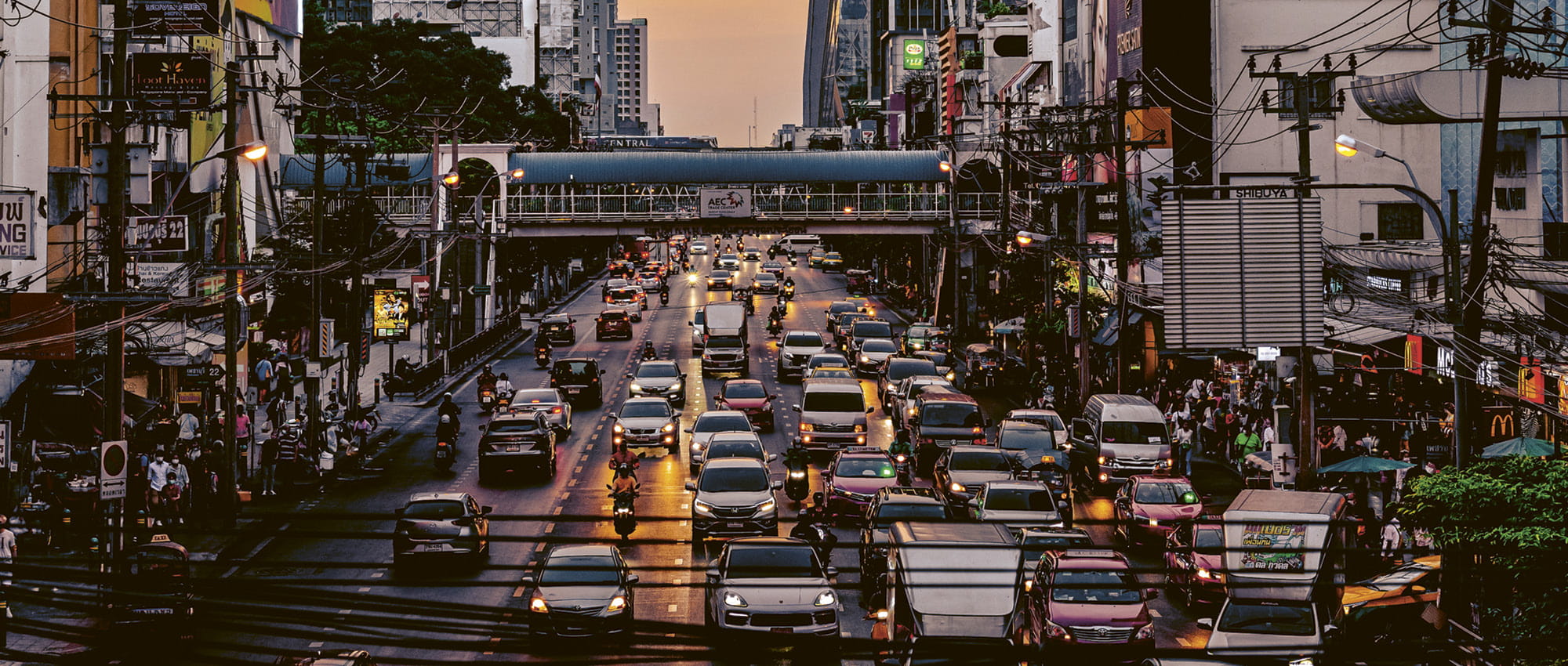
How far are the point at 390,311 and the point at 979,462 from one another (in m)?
33.7

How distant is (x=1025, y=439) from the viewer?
3581 centimetres

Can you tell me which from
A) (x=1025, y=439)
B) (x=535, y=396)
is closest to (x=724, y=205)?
(x=535, y=396)

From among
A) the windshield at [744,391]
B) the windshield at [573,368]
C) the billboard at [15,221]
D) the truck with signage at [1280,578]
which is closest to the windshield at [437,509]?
the billboard at [15,221]

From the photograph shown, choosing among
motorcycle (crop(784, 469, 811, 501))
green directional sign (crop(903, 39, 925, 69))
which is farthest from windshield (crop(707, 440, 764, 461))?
green directional sign (crop(903, 39, 925, 69))

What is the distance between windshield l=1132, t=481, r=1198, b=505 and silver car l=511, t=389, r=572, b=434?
1920cm

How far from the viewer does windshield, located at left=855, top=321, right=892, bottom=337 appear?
6347 cm

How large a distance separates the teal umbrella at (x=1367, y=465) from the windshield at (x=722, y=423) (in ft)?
46.5

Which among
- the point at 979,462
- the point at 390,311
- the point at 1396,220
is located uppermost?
the point at 1396,220

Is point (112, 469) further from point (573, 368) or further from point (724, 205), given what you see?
point (724, 205)

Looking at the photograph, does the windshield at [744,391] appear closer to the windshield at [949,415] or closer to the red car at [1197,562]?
the windshield at [949,415]

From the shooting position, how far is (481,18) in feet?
509

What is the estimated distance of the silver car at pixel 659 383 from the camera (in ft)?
158

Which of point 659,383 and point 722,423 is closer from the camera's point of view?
point 722,423

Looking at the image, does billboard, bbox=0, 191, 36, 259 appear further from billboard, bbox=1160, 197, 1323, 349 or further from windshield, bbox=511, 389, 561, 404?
windshield, bbox=511, 389, 561, 404
